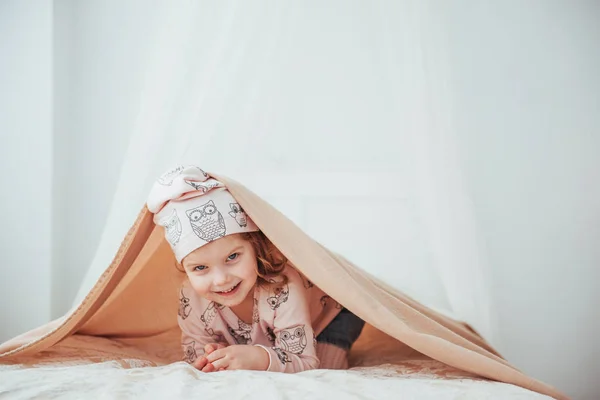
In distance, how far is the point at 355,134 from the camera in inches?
94.3

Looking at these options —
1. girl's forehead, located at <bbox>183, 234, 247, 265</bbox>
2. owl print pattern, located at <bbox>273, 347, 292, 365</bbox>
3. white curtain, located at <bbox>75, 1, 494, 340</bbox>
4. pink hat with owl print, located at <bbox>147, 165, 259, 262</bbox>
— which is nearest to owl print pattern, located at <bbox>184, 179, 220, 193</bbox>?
pink hat with owl print, located at <bbox>147, 165, 259, 262</bbox>

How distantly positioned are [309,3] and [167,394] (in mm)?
1622

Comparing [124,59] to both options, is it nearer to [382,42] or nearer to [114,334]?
[382,42]

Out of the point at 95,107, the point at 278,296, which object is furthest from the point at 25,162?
the point at 278,296

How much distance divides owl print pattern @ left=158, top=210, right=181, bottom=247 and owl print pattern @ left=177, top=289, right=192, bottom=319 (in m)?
0.25

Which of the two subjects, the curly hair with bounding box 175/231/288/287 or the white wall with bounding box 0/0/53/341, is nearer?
the curly hair with bounding box 175/231/288/287

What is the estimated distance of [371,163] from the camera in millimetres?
2365

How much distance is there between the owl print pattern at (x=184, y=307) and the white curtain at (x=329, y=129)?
0.48m

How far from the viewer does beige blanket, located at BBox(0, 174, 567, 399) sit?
1.21m

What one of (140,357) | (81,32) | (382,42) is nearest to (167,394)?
(140,357)

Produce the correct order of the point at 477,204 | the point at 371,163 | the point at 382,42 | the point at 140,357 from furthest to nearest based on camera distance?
the point at 371,163, the point at 477,204, the point at 382,42, the point at 140,357

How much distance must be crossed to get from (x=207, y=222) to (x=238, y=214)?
8 cm

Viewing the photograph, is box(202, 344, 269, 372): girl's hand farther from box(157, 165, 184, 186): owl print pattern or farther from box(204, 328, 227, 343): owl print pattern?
box(157, 165, 184, 186): owl print pattern

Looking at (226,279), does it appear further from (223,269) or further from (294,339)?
(294,339)
